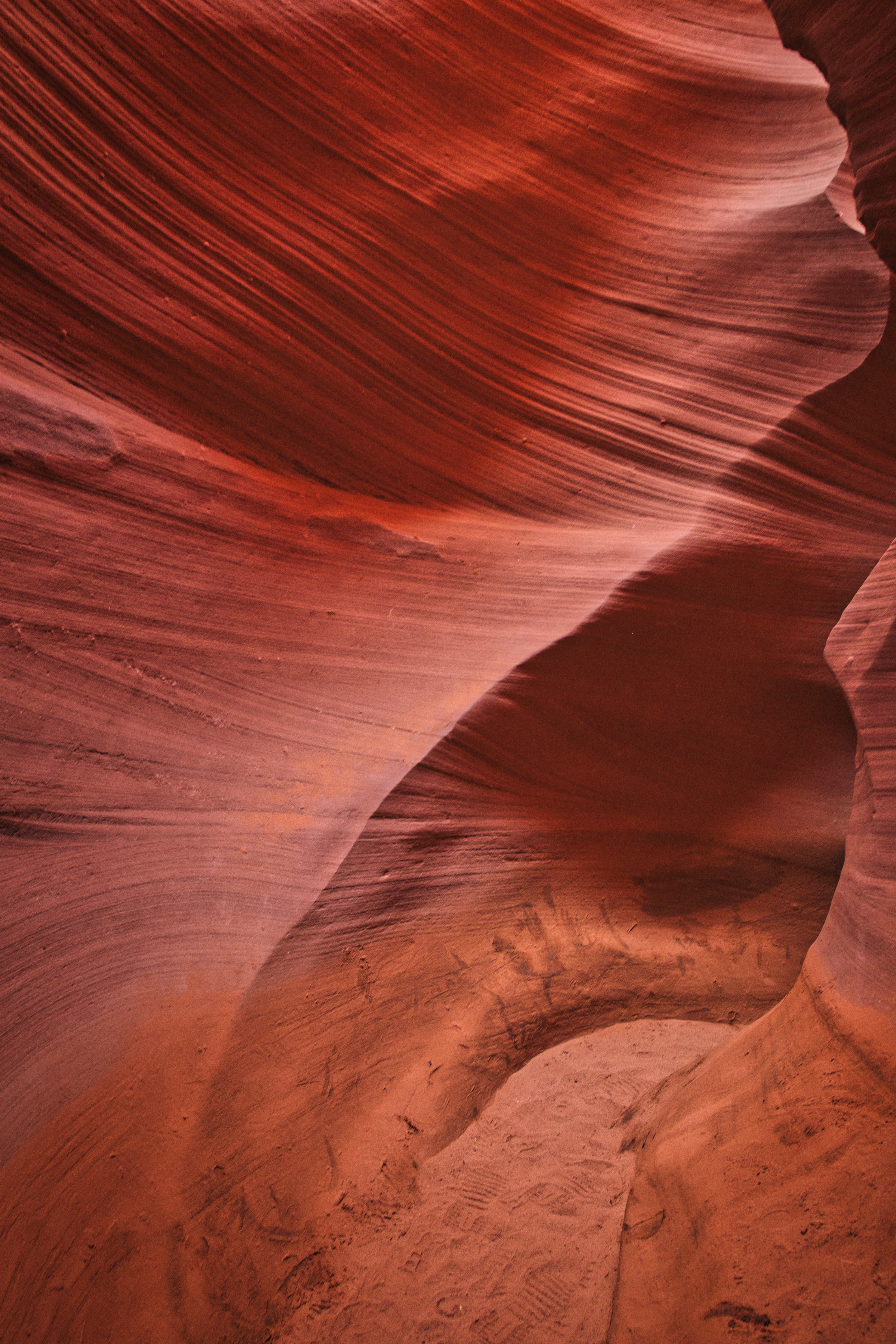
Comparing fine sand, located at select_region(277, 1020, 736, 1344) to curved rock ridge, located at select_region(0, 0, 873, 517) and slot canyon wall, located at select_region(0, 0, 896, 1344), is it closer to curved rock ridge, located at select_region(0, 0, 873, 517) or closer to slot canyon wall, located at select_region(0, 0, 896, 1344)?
slot canyon wall, located at select_region(0, 0, 896, 1344)

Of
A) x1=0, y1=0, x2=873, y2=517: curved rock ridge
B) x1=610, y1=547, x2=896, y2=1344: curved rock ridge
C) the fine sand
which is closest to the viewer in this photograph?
x1=610, y1=547, x2=896, y2=1344: curved rock ridge

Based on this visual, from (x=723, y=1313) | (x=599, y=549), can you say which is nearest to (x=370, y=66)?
(x=599, y=549)

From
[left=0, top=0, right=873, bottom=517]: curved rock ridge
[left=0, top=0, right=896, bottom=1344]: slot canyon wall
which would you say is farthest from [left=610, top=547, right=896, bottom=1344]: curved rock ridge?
[left=0, top=0, right=873, bottom=517]: curved rock ridge

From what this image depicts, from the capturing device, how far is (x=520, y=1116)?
7.01 ft

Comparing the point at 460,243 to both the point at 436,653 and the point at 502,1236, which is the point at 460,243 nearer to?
the point at 436,653

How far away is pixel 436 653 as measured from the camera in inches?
102

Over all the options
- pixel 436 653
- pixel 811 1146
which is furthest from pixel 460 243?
pixel 811 1146

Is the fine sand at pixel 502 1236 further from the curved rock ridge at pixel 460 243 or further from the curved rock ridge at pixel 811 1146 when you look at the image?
the curved rock ridge at pixel 460 243

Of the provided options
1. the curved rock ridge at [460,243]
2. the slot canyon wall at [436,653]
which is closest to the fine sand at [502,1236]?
the slot canyon wall at [436,653]

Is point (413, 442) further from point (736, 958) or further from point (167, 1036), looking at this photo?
point (736, 958)

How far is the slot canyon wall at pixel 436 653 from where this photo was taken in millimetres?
1820

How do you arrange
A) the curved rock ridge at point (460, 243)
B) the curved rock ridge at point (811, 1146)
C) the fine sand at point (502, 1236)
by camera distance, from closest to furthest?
the curved rock ridge at point (811, 1146)
the fine sand at point (502, 1236)
the curved rock ridge at point (460, 243)

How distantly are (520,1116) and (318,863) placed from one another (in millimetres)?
925

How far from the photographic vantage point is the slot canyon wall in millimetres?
1820
